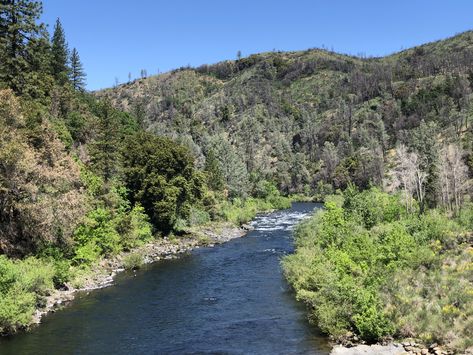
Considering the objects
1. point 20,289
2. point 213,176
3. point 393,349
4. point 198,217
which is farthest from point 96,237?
point 213,176

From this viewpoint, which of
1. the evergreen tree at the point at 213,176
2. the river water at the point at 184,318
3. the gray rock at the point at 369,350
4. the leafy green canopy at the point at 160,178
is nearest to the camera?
the gray rock at the point at 369,350

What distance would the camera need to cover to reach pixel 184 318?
36.9m

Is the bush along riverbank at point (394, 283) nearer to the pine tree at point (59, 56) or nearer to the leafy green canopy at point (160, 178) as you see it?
the leafy green canopy at point (160, 178)

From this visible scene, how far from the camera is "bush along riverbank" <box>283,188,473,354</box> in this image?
28.7 m

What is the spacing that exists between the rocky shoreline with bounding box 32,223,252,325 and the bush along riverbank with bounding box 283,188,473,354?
19324 millimetres

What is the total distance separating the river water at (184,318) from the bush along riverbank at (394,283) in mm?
2439

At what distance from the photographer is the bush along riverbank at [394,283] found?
28703 millimetres

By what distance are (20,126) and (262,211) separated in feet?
280

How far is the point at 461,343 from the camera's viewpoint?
26250mm

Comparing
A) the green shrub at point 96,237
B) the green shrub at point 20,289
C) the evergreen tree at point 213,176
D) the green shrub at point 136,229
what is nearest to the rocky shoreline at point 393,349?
the green shrub at point 20,289

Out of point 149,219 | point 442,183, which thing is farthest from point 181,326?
point 442,183

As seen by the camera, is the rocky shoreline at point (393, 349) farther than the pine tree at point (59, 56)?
Result: No

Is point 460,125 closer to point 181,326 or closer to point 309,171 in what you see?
point 309,171

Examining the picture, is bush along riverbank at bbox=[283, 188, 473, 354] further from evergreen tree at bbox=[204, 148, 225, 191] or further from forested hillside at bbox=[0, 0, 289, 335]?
evergreen tree at bbox=[204, 148, 225, 191]
